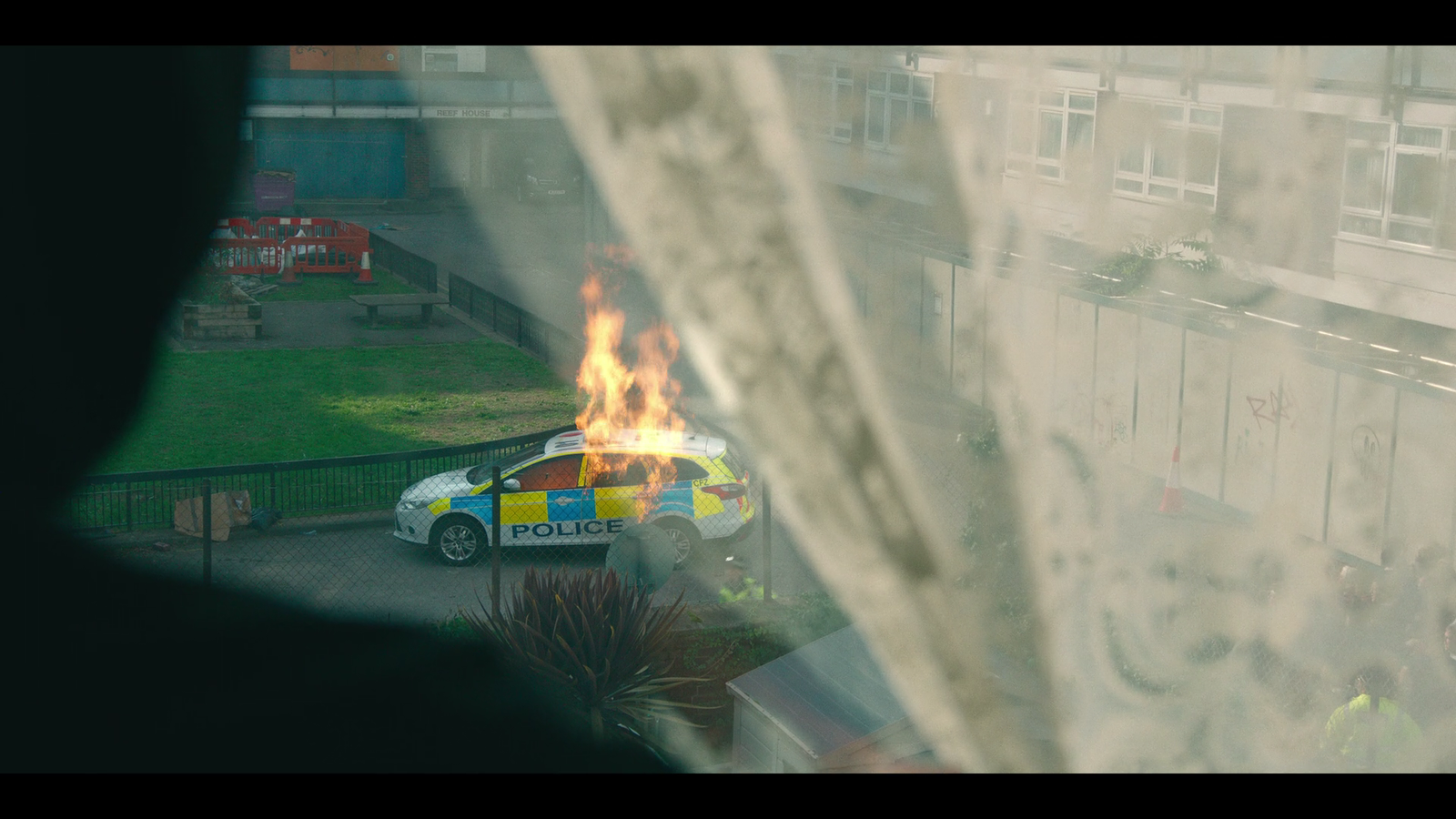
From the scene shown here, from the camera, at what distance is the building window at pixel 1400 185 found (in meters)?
11.6

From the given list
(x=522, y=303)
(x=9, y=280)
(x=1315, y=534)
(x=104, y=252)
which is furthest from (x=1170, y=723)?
(x=104, y=252)

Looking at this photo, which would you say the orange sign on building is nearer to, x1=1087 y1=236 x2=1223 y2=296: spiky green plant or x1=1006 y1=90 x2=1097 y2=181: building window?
x1=1006 y1=90 x2=1097 y2=181: building window

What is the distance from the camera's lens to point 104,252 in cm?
Answer: 2333

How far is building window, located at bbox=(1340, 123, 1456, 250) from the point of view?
457 inches

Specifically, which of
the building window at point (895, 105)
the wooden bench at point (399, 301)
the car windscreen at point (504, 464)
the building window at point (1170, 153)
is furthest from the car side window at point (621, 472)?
the wooden bench at point (399, 301)

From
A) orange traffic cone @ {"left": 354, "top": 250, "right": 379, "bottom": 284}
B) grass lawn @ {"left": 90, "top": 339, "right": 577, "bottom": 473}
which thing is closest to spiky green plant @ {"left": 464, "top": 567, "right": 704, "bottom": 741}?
grass lawn @ {"left": 90, "top": 339, "right": 577, "bottom": 473}

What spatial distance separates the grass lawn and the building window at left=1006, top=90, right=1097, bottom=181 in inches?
256

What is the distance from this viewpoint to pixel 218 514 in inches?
480

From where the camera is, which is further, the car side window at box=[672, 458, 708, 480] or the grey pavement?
the grey pavement

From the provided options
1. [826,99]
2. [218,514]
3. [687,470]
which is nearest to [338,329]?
[218,514]

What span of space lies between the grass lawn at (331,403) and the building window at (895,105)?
5269mm

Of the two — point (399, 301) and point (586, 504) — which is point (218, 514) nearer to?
point (586, 504)

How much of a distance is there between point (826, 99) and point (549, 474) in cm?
546

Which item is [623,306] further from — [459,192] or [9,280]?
[459,192]
